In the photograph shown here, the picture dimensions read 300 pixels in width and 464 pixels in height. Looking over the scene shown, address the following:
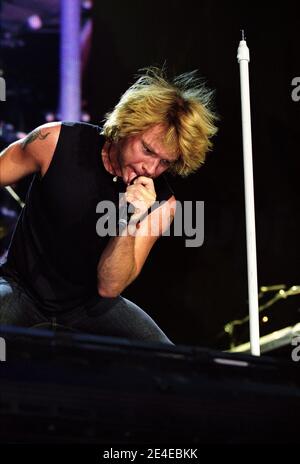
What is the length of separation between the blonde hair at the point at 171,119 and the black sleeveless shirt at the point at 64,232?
116 millimetres

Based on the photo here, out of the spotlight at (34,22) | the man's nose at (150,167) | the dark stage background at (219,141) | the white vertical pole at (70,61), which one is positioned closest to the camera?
the man's nose at (150,167)

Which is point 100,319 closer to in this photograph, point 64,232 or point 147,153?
point 64,232

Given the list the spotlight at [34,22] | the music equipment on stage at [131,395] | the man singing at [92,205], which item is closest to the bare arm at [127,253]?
the man singing at [92,205]

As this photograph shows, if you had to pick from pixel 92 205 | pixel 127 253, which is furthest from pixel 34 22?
pixel 127 253

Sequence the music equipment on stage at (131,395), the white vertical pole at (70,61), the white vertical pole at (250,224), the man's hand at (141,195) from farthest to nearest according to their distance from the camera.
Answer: the white vertical pole at (70,61) → the man's hand at (141,195) → the white vertical pole at (250,224) → the music equipment on stage at (131,395)

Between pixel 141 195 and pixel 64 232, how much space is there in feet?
0.95

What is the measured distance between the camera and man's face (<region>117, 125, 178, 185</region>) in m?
1.56

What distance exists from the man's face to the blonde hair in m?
0.02

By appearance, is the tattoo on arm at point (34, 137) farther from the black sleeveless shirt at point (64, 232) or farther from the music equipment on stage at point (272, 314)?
the music equipment on stage at point (272, 314)

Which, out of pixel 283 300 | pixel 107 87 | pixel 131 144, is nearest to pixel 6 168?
pixel 131 144

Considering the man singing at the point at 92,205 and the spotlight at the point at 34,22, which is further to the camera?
the spotlight at the point at 34,22

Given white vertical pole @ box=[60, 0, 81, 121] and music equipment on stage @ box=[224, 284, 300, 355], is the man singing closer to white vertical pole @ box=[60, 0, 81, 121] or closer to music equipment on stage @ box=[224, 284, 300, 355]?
music equipment on stage @ box=[224, 284, 300, 355]

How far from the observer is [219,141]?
3006mm

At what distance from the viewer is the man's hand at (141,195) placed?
146 centimetres
